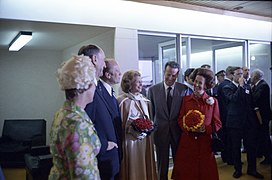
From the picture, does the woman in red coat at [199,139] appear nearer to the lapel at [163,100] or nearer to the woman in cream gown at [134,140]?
the lapel at [163,100]

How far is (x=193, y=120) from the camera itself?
8.75ft

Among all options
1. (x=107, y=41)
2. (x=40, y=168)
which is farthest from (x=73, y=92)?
(x=107, y=41)

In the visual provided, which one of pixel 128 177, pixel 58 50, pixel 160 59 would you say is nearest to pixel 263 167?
pixel 160 59

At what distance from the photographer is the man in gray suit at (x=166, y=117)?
2.93 m

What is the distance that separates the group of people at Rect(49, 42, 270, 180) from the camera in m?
1.40

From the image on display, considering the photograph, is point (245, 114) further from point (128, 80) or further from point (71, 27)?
point (71, 27)

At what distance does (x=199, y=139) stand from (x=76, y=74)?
1.68 metres

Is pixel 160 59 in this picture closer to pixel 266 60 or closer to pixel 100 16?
pixel 100 16

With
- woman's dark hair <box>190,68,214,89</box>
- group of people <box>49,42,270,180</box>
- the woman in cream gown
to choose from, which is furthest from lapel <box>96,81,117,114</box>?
woman's dark hair <box>190,68,214,89</box>

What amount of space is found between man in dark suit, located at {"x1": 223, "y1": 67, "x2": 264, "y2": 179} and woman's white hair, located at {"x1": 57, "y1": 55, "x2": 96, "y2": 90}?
8.60 ft

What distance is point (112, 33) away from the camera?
393 cm

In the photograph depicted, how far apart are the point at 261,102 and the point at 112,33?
7.07 ft

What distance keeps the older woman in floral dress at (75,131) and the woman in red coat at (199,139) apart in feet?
4.73

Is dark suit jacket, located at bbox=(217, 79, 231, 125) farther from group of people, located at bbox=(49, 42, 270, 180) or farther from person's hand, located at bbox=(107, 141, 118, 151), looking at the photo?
person's hand, located at bbox=(107, 141, 118, 151)
